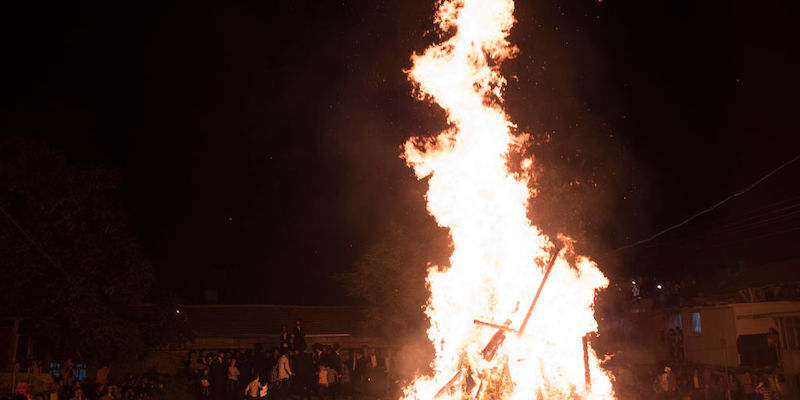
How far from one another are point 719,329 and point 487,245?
17.0m

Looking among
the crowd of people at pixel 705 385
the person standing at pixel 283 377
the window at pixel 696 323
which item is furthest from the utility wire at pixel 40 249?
the window at pixel 696 323

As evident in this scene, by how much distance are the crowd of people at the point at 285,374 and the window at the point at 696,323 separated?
13.5 metres

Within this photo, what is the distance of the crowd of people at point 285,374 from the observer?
1551cm

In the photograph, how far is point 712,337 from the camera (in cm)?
2380

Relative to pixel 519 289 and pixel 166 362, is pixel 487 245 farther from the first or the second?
pixel 166 362

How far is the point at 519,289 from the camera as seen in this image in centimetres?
948

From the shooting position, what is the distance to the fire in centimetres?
898

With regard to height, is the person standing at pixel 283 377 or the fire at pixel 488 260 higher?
the fire at pixel 488 260

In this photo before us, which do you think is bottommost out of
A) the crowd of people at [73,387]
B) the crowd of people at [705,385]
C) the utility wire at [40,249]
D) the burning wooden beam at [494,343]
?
the crowd of people at [705,385]

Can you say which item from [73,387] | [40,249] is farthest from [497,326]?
[40,249]

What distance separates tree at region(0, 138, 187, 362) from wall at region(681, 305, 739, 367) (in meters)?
18.3

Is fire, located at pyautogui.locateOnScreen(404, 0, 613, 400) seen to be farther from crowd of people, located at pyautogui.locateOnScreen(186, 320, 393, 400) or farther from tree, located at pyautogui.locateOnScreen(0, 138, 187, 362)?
tree, located at pyautogui.locateOnScreen(0, 138, 187, 362)

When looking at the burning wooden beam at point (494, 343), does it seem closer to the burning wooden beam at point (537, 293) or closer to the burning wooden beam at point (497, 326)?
the burning wooden beam at point (497, 326)

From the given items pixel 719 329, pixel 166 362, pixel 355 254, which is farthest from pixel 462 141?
pixel 355 254
